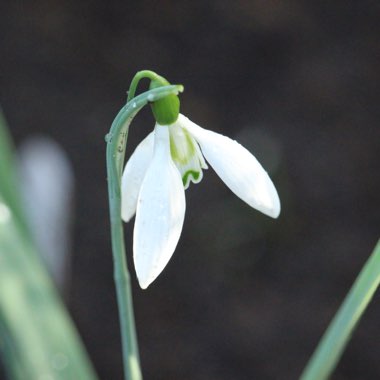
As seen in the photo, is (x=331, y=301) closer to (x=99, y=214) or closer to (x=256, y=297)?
(x=256, y=297)

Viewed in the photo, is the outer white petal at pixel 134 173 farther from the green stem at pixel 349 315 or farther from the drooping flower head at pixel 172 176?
the green stem at pixel 349 315

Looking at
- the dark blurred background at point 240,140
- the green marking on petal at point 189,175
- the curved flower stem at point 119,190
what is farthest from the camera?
the dark blurred background at point 240,140

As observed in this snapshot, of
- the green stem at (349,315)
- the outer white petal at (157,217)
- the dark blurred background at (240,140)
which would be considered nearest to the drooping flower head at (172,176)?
the outer white petal at (157,217)

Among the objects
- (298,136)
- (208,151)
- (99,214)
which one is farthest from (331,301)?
(208,151)

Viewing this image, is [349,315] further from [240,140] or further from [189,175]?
[240,140]

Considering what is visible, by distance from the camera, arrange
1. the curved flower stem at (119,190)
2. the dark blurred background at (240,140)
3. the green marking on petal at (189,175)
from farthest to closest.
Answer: the dark blurred background at (240,140)
the green marking on petal at (189,175)
the curved flower stem at (119,190)

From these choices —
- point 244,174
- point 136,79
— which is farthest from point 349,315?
point 136,79

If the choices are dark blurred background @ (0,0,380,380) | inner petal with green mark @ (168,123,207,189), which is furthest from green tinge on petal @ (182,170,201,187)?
dark blurred background @ (0,0,380,380)
